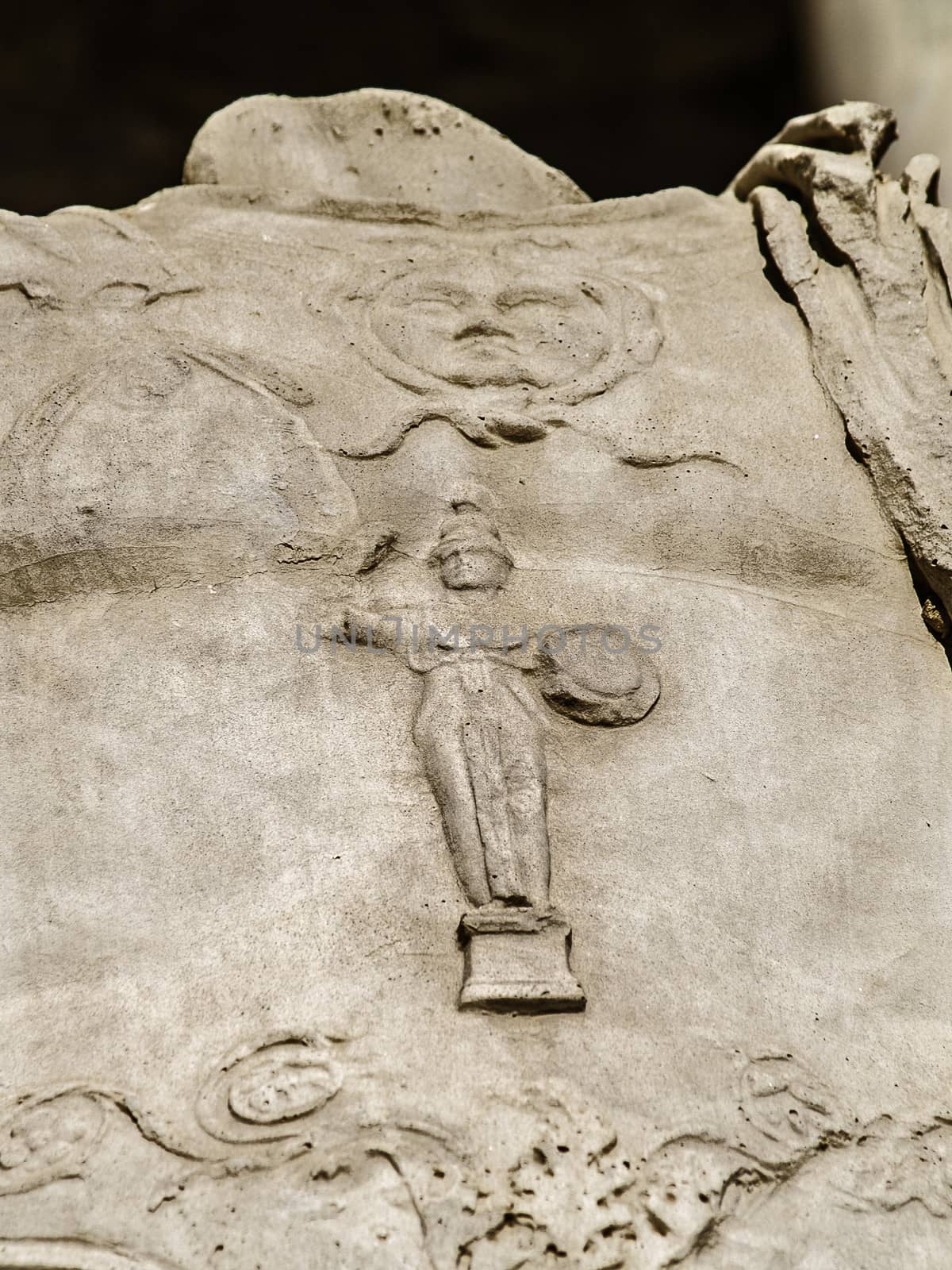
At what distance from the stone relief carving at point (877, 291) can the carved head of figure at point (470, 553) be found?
89 centimetres

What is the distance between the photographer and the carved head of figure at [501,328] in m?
3.10

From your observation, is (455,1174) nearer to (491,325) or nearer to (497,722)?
(497,722)

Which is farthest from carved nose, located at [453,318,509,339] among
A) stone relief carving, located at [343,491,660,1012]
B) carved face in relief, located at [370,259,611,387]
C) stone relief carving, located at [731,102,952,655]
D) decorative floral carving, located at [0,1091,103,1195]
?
decorative floral carving, located at [0,1091,103,1195]

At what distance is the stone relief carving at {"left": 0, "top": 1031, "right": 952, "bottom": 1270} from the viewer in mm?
1816

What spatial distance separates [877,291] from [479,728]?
160cm

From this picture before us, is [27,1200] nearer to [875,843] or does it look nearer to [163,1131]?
[163,1131]

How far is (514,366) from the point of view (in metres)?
3.14

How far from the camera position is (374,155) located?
3865 millimetres

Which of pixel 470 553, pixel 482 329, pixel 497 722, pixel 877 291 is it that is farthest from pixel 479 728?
pixel 877 291

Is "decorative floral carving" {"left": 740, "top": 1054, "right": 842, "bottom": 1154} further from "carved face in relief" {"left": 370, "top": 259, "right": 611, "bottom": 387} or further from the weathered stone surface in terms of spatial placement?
"carved face in relief" {"left": 370, "top": 259, "right": 611, "bottom": 387}

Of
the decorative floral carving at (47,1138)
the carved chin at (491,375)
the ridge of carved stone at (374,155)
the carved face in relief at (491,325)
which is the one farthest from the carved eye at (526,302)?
the decorative floral carving at (47,1138)

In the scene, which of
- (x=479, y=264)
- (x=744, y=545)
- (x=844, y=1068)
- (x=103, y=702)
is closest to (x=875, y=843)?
(x=844, y=1068)

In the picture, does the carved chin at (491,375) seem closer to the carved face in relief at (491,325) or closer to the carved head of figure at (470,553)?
the carved face in relief at (491,325)

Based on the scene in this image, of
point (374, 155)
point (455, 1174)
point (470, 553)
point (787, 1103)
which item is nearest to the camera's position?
point (455, 1174)
